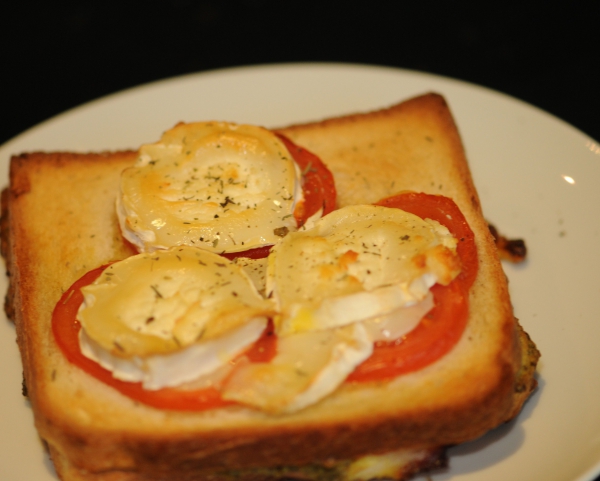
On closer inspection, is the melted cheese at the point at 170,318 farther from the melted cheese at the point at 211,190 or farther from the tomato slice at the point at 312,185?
the tomato slice at the point at 312,185

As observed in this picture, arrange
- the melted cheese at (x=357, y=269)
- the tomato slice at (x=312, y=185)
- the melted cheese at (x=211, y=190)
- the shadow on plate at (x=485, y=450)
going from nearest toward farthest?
the melted cheese at (x=357, y=269)
the shadow on plate at (x=485, y=450)
the melted cheese at (x=211, y=190)
the tomato slice at (x=312, y=185)

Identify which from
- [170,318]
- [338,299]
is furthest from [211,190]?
[338,299]

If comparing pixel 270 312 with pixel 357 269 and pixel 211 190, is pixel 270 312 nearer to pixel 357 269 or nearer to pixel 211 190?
pixel 357 269

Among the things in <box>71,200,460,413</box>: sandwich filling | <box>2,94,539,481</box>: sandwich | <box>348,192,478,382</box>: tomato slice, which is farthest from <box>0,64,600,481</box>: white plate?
<box>71,200,460,413</box>: sandwich filling

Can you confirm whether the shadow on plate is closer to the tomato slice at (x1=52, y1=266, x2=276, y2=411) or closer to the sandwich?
the sandwich

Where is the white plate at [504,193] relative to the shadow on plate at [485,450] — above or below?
above

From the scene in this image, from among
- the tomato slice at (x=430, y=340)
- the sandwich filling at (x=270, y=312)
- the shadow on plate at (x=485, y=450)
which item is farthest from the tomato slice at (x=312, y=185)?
the shadow on plate at (x=485, y=450)

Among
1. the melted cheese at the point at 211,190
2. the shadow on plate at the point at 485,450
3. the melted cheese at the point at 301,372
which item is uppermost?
the melted cheese at the point at 211,190
